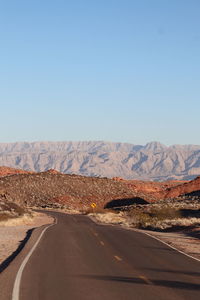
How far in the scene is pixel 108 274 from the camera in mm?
15828

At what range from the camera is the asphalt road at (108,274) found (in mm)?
12617

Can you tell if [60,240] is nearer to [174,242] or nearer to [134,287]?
[174,242]

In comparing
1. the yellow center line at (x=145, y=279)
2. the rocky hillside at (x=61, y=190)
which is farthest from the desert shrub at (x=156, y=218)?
the rocky hillside at (x=61, y=190)

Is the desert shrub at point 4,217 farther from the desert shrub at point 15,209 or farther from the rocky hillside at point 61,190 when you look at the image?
the rocky hillside at point 61,190

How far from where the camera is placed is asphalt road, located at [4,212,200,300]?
12617 millimetres

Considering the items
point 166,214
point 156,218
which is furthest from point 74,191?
point 156,218

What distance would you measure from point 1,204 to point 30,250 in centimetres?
3748

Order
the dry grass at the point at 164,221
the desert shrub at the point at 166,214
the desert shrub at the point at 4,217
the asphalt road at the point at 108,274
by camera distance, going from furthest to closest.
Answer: the desert shrub at the point at 166,214, the desert shrub at the point at 4,217, the dry grass at the point at 164,221, the asphalt road at the point at 108,274

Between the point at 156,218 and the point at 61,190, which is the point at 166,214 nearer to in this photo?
the point at 156,218

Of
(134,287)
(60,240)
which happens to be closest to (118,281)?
(134,287)

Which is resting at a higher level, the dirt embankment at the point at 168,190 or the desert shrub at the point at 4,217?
the dirt embankment at the point at 168,190

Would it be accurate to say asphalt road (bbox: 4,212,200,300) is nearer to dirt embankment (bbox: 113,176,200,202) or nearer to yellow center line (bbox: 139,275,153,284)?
yellow center line (bbox: 139,275,153,284)

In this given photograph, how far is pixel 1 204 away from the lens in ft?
195

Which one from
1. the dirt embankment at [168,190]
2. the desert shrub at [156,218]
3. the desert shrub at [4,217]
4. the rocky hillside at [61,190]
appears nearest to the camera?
the desert shrub at [156,218]
